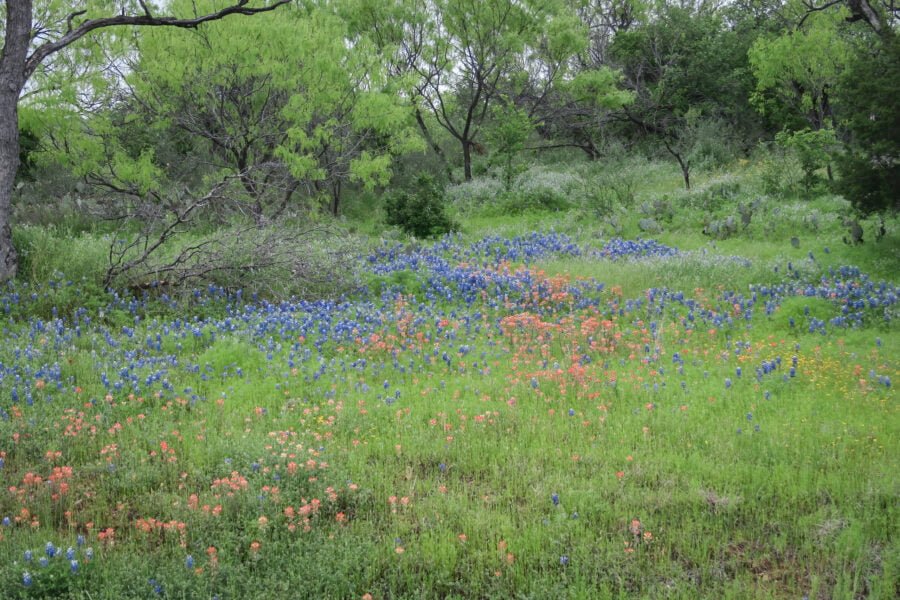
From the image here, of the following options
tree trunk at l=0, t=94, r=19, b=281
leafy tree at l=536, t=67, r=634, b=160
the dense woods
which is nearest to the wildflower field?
tree trunk at l=0, t=94, r=19, b=281

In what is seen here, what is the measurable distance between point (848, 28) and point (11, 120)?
3011cm

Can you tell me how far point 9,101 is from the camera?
1038 centimetres

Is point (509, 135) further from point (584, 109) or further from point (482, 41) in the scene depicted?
point (584, 109)

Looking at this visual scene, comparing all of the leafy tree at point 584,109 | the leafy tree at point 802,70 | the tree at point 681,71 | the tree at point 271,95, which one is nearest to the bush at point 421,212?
the tree at point 271,95

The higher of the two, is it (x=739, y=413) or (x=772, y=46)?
(x=772, y=46)

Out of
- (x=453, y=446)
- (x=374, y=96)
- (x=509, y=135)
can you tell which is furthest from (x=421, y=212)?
(x=453, y=446)

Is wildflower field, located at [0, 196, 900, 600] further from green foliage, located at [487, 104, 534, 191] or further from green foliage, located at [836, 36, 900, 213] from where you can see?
green foliage, located at [487, 104, 534, 191]

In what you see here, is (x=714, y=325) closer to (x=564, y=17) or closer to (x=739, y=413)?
(x=739, y=413)

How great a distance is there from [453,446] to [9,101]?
882cm

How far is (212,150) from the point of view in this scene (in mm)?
21953

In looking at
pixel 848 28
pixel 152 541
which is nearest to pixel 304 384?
pixel 152 541

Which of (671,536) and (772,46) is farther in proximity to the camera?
(772,46)

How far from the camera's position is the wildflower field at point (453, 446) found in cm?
440

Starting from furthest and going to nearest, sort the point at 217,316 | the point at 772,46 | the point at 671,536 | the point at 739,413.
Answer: the point at 772,46 → the point at 217,316 → the point at 739,413 → the point at 671,536
